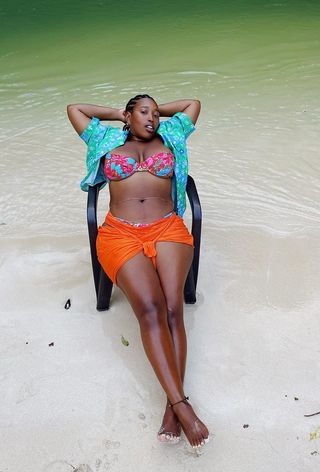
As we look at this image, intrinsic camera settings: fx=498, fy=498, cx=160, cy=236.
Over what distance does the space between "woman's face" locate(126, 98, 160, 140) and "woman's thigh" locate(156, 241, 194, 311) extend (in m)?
0.61

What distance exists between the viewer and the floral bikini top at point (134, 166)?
2441 mm

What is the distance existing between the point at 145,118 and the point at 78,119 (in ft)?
1.25

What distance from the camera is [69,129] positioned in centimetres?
472

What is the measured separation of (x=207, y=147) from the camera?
4.22 meters

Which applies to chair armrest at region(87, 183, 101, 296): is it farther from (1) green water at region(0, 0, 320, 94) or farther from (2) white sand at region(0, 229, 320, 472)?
(1) green water at region(0, 0, 320, 94)

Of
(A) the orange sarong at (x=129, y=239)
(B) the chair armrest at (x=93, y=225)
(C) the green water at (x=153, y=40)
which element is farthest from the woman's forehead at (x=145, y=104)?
(C) the green water at (x=153, y=40)

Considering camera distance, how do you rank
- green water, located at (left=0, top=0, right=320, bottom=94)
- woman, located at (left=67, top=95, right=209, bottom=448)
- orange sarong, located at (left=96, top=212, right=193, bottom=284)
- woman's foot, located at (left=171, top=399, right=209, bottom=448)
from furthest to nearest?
green water, located at (left=0, top=0, right=320, bottom=94), orange sarong, located at (left=96, top=212, right=193, bottom=284), woman, located at (left=67, top=95, right=209, bottom=448), woman's foot, located at (left=171, top=399, right=209, bottom=448)

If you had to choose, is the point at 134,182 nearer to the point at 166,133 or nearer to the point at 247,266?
the point at 166,133

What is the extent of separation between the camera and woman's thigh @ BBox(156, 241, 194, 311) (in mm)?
2139

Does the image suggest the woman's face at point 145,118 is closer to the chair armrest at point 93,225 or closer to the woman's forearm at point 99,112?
the woman's forearm at point 99,112

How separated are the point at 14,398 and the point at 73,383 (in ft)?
0.82

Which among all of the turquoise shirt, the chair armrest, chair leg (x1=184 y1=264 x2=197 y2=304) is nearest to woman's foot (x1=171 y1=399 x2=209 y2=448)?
chair leg (x1=184 y1=264 x2=197 y2=304)

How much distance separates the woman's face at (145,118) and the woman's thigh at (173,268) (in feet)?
2.00

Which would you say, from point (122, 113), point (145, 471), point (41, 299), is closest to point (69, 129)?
point (122, 113)
